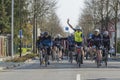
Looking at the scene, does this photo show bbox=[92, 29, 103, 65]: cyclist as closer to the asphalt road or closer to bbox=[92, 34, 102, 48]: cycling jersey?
bbox=[92, 34, 102, 48]: cycling jersey

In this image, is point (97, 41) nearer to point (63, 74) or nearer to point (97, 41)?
point (97, 41)

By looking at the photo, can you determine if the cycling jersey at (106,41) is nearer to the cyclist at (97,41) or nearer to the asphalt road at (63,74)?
the cyclist at (97,41)

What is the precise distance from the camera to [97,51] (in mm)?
26281

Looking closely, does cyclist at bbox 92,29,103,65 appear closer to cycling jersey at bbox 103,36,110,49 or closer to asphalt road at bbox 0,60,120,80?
cycling jersey at bbox 103,36,110,49

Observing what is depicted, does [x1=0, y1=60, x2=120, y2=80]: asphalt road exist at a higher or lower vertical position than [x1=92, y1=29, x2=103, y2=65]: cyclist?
lower

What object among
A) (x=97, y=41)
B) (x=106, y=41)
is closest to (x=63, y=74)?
(x=97, y=41)

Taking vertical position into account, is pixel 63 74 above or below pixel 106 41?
below

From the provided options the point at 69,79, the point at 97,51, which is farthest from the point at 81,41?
the point at 69,79

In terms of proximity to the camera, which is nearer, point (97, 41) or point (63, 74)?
point (63, 74)

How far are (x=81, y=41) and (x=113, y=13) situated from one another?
28897mm

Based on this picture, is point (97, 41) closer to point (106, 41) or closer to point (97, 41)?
point (97, 41)

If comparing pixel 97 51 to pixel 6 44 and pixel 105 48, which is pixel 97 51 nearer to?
pixel 105 48

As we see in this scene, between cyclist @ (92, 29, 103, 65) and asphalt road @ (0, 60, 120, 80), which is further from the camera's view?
cyclist @ (92, 29, 103, 65)

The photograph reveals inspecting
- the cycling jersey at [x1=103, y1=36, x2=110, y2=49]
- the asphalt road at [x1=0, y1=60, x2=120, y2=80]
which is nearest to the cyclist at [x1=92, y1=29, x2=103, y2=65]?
the cycling jersey at [x1=103, y1=36, x2=110, y2=49]
